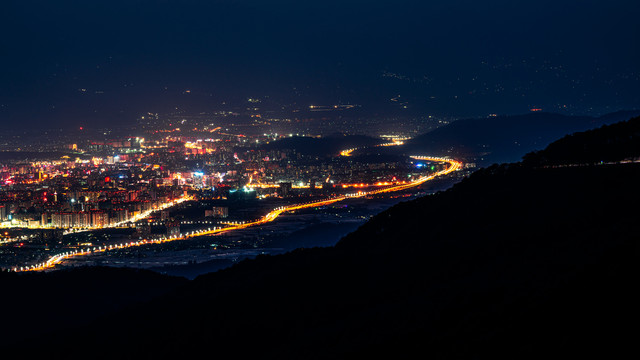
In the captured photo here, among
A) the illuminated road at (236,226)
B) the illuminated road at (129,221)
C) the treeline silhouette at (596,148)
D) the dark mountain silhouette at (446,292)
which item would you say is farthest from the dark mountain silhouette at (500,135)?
the dark mountain silhouette at (446,292)

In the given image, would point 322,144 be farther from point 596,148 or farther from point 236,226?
point 596,148

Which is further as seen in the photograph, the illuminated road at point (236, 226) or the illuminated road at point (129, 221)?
the illuminated road at point (129, 221)

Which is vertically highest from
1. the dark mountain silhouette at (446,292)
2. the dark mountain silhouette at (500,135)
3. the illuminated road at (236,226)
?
the dark mountain silhouette at (500,135)

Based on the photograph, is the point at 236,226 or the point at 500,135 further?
the point at 500,135

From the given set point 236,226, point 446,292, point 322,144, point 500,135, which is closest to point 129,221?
point 236,226

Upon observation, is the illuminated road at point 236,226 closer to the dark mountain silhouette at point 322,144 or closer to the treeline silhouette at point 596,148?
the treeline silhouette at point 596,148

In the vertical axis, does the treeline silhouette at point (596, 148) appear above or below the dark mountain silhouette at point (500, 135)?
below
